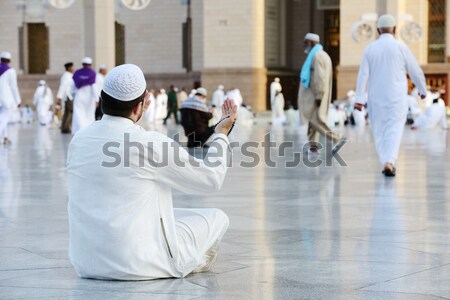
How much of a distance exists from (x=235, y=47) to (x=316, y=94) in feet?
67.5

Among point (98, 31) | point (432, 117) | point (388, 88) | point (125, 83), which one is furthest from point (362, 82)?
point (432, 117)

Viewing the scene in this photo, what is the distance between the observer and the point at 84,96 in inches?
627

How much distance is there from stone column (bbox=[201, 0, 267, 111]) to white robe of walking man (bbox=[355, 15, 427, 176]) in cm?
2276

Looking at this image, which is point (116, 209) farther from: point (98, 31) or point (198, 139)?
point (98, 31)

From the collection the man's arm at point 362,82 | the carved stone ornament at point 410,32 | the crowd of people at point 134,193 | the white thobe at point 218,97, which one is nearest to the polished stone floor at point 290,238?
the crowd of people at point 134,193

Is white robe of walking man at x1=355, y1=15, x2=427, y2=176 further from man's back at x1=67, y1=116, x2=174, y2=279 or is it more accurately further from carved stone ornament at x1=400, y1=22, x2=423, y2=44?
carved stone ornament at x1=400, y1=22, x2=423, y2=44

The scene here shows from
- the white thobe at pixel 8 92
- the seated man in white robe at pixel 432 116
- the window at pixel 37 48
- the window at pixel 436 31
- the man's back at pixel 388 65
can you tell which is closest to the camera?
the man's back at pixel 388 65

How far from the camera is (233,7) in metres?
32.6

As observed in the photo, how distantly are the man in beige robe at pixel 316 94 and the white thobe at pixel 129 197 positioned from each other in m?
7.98

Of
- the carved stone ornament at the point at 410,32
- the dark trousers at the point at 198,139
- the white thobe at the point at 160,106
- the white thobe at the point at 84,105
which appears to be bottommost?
the white thobe at the point at 160,106

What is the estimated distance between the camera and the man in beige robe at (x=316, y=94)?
485 inches

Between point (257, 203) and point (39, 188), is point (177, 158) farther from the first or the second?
point (39, 188)

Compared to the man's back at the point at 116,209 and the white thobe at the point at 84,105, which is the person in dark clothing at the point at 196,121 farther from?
the man's back at the point at 116,209

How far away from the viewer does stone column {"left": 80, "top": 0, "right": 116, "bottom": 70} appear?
21375 mm
